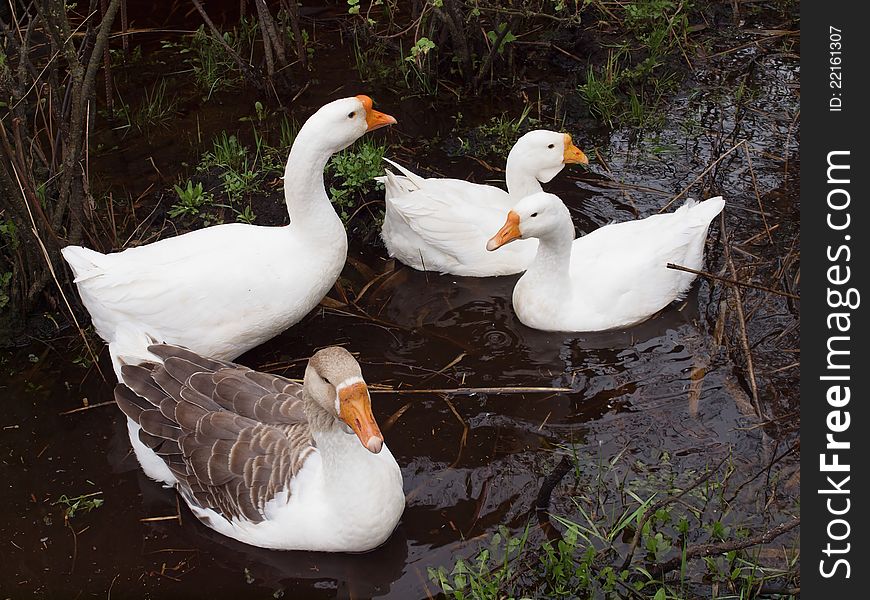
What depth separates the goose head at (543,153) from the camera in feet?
19.4

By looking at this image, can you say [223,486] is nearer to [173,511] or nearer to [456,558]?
[173,511]

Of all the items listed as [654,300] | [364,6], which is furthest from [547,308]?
[364,6]

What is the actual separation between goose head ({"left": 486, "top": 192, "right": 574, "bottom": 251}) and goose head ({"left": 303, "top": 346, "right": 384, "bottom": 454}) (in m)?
1.76

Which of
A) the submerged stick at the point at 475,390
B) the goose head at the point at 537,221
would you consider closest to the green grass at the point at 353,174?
the goose head at the point at 537,221

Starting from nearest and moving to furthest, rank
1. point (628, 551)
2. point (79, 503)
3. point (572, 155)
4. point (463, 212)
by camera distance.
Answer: point (628, 551) → point (79, 503) → point (463, 212) → point (572, 155)

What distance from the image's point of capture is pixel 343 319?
18.8 ft

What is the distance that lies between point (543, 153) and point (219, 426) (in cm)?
281

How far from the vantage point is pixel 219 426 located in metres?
4.28

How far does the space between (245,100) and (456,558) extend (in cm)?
475

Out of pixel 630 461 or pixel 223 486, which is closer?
pixel 223 486

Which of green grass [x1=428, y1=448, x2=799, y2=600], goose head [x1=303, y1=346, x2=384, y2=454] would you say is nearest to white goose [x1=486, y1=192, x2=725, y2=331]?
green grass [x1=428, y1=448, x2=799, y2=600]

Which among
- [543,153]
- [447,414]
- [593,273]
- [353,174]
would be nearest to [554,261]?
[593,273]

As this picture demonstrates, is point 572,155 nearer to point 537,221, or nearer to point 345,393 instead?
point 537,221

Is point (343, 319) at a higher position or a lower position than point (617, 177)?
lower
